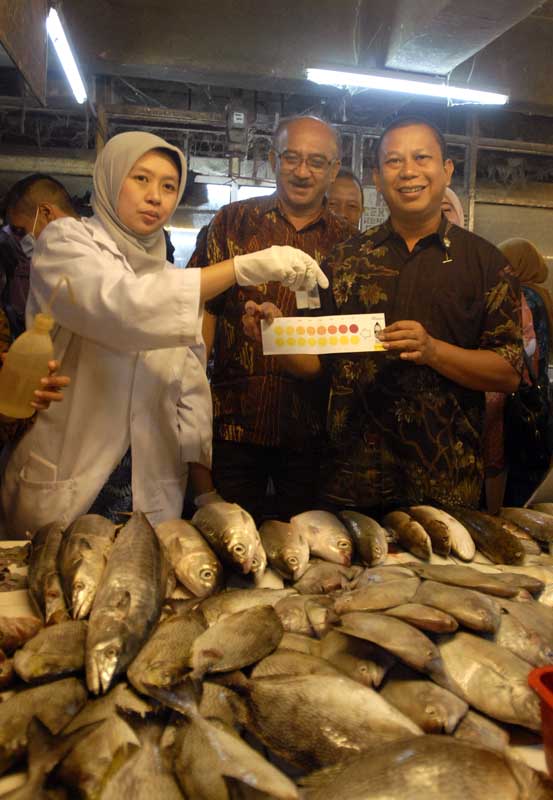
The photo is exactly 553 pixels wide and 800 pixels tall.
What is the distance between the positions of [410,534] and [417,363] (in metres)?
0.66

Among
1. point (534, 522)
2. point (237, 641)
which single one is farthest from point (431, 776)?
point (534, 522)

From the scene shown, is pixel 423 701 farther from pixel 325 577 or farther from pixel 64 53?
pixel 64 53

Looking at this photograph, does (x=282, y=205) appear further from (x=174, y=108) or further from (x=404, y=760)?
(x=174, y=108)

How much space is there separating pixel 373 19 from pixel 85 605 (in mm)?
5572

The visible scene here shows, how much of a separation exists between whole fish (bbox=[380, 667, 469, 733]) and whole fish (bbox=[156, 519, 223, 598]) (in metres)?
0.54

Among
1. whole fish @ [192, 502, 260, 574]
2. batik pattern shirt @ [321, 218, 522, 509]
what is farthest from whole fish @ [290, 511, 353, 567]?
batik pattern shirt @ [321, 218, 522, 509]

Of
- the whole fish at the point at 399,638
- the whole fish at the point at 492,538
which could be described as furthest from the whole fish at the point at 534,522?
the whole fish at the point at 399,638

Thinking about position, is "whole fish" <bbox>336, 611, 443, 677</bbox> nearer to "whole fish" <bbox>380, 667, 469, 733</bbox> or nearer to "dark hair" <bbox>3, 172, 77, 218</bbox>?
"whole fish" <bbox>380, 667, 469, 733</bbox>

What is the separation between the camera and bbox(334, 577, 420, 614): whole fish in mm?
1450

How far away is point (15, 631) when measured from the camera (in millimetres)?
1383

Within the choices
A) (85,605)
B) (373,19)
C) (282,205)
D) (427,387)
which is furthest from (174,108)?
(85,605)

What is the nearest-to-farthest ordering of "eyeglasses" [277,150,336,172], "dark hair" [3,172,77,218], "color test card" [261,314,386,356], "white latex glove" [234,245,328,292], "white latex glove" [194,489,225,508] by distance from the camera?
"white latex glove" [234,245,328,292], "color test card" [261,314,386,356], "white latex glove" [194,489,225,508], "eyeglasses" [277,150,336,172], "dark hair" [3,172,77,218]

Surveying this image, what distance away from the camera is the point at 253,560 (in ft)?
5.77

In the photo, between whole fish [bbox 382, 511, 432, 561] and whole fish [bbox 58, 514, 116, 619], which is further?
whole fish [bbox 382, 511, 432, 561]
